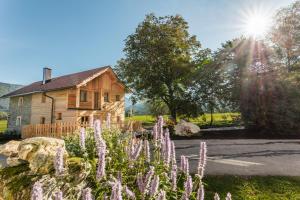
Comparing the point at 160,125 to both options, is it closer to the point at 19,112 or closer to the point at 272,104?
the point at 272,104

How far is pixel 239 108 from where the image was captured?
24.7 meters

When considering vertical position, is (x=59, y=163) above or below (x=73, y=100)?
below

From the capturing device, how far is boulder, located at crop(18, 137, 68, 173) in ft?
16.6

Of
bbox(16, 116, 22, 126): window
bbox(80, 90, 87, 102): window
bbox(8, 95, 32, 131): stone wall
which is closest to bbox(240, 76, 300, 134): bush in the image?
bbox(80, 90, 87, 102): window

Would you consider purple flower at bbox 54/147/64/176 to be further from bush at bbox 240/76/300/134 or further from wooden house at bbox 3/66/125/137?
wooden house at bbox 3/66/125/137

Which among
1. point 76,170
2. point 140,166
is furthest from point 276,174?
point 76,170

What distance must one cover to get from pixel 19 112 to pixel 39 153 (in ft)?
112

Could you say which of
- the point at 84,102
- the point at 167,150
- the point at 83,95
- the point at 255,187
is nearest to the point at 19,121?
the point at 83,95

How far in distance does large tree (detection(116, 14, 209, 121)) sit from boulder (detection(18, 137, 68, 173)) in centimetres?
2902

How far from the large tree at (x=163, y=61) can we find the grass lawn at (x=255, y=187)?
26.5 m

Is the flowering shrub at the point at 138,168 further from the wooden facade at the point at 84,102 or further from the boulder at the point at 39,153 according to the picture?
the wooden facade at the point at 84,102

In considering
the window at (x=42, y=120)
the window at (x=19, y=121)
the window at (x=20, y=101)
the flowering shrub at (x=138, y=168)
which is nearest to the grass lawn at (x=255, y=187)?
the flowering shrub at (x=138, y=168)

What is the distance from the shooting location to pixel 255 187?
673 centimetres

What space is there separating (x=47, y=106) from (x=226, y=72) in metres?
21.1
